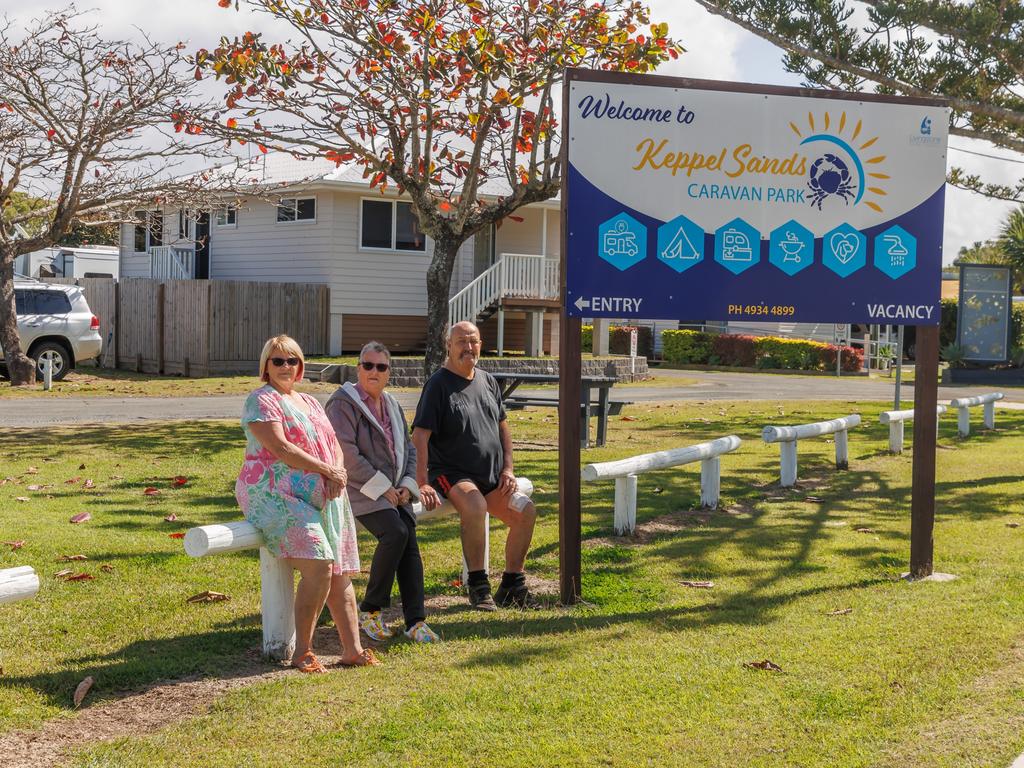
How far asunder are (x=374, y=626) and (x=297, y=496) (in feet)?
3.04

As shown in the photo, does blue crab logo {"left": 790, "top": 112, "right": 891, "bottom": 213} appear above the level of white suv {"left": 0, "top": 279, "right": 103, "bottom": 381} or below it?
above

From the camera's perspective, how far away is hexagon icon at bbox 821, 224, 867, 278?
25.7 feet

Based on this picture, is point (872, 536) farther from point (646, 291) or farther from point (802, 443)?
point (802, 443)

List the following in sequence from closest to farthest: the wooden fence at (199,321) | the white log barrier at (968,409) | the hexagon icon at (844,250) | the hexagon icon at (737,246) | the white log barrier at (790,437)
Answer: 1. the hexagon icon at (737,246)
2. the hexagon icon at (844,250)
3. the white log barrier at (790,437)
4. the white log barrier at (968,409)
5. the wooden fence at (199,321)

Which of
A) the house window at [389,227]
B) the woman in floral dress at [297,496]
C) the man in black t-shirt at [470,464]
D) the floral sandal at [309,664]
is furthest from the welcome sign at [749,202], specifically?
the house window at [389,227]

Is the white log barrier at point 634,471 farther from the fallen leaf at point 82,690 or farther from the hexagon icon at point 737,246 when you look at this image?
the fallen leaf at point 82,690

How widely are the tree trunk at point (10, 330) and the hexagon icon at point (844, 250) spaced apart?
1698 centimetres

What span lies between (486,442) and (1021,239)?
3168 cm

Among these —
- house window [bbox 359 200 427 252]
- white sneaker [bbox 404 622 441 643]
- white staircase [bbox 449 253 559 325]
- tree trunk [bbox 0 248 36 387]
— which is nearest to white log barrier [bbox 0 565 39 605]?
white sneaker [bbox 404 622 441 643]

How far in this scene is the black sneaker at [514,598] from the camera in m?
7.12

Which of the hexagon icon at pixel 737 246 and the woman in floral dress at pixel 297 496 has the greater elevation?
the hexagon icon at pixel 737 246

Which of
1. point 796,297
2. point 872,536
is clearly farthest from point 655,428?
point 796,297

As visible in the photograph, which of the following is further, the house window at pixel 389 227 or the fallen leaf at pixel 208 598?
the house window at pixel 389 227

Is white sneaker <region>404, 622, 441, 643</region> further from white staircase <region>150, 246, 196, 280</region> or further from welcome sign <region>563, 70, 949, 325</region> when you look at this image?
white staircase <region>150, 246, 196, 280</region>
